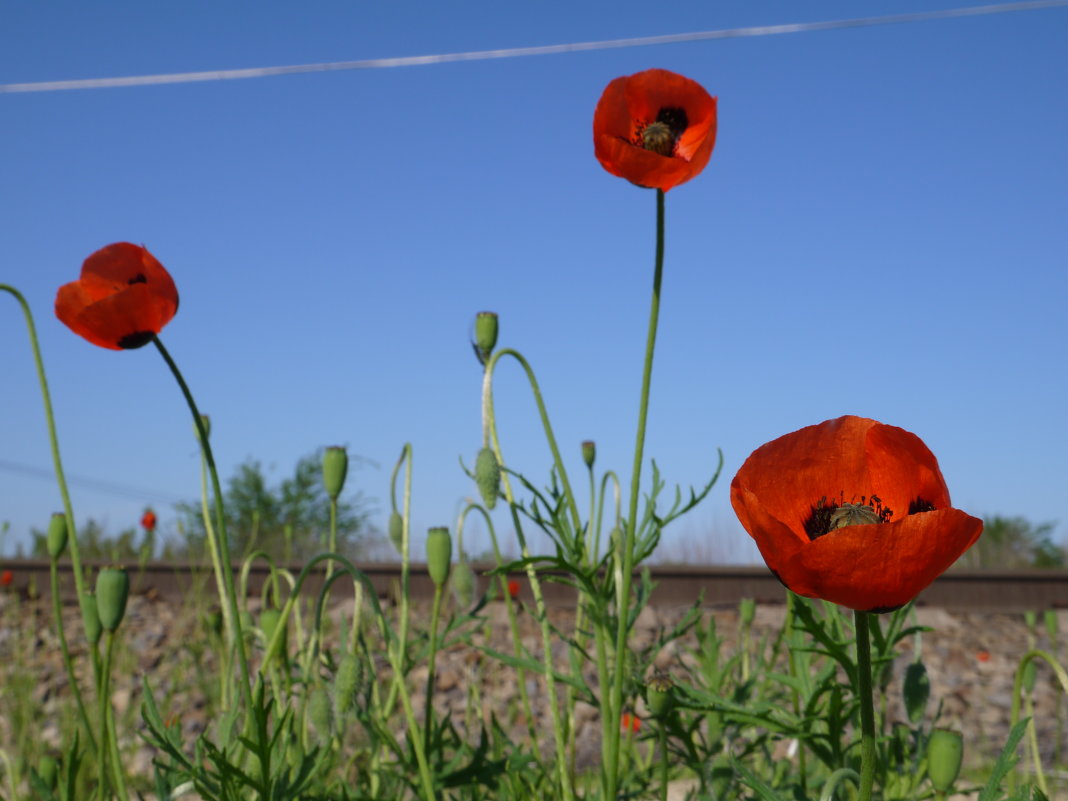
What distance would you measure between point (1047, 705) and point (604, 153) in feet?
17.7

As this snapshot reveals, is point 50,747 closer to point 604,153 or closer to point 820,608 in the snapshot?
point 820,608

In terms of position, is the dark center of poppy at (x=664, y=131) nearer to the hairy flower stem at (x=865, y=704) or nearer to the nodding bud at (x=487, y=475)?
the nodding bud at (x=487, y=475)

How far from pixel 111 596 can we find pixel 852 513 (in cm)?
131

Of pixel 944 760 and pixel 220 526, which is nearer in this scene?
pixel 944 760

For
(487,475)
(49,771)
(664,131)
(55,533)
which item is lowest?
(49,771)

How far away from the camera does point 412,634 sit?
571cm

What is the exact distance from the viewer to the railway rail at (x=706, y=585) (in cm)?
668

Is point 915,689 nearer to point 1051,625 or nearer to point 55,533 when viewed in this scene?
point 1051,625

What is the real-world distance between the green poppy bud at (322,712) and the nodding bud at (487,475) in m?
0.46

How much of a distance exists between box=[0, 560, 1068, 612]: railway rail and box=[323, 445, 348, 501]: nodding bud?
14.8ft

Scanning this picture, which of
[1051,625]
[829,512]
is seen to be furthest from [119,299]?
[1051,625]

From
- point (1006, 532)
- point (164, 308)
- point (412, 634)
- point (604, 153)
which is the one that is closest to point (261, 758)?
point (164, 308)

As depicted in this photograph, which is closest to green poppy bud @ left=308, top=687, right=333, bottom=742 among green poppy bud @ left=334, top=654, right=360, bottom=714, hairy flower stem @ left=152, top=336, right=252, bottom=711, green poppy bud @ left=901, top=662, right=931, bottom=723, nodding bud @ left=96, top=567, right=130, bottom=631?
green poppy bud @ left=334, top=654, right=360, bottom=714

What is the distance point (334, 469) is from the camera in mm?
2092
